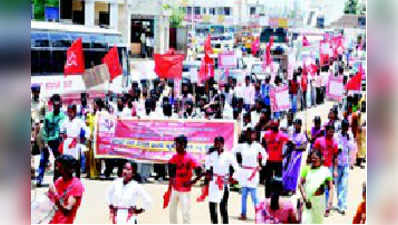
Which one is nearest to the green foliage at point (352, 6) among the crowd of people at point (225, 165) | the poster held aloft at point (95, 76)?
the crowd of people at point (225, 165)

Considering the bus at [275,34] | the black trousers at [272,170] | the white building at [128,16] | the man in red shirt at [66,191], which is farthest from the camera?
the bus at [275,34]

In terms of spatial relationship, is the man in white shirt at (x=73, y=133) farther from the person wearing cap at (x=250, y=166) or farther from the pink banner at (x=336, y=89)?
the pink banner at (x=336, y=89)

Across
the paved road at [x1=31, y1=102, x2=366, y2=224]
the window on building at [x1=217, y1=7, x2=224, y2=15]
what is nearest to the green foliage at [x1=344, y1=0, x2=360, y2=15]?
the window on building at [x1=217, y1=7, x2=224, y2=15]

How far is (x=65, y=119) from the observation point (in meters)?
8.43

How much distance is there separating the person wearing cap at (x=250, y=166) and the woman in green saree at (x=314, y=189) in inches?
30.4

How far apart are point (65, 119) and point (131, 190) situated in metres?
2.94

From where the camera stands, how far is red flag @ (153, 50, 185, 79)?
9828 mm

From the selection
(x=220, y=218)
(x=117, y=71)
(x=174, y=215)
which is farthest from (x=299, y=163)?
(x=117, y=71)

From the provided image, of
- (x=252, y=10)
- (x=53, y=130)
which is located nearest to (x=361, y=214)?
(x=53, y=130)

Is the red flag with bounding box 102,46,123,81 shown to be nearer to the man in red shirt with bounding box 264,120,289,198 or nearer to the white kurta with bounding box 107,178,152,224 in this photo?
the man in red shirt with bounding box 264,120,289,198

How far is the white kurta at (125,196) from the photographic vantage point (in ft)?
18.9

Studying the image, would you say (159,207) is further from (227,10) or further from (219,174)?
(227,10)

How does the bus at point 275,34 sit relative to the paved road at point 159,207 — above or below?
above

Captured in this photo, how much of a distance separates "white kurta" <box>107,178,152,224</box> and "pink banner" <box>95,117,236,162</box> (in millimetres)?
1804
